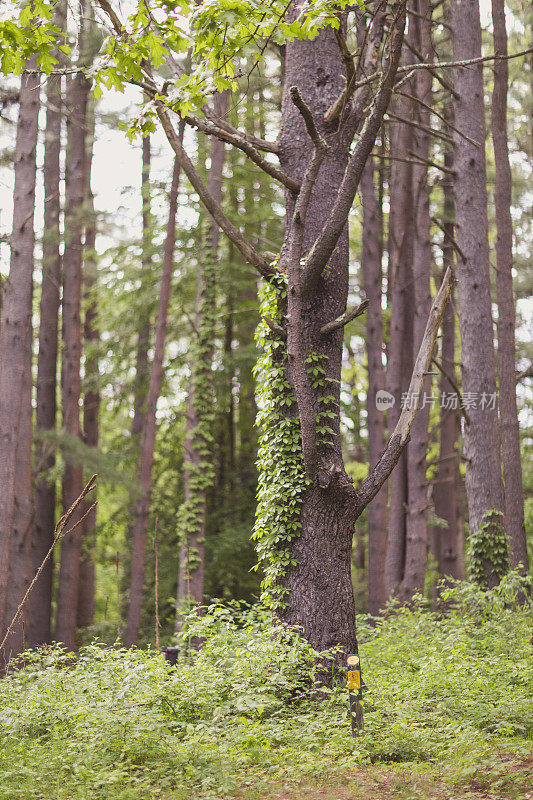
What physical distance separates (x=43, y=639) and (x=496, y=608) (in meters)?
9.10

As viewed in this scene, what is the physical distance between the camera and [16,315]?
36.4 feet

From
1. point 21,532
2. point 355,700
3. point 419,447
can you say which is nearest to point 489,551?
point 419,447

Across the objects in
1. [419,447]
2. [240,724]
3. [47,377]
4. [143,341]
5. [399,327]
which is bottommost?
[240,724]

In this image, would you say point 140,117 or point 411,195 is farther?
point 411,195

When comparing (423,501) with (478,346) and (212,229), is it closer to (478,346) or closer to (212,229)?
(478,346)

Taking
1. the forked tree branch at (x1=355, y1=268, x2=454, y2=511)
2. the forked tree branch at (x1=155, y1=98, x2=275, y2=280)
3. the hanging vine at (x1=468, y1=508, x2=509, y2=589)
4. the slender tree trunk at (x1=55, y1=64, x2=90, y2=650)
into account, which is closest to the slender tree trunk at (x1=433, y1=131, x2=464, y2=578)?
the hanging vine at (x1=468, y1=508, x2=509, y2=589)

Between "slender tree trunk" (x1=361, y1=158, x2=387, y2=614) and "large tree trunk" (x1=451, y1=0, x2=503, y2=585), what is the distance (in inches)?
104

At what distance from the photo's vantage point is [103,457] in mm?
14555

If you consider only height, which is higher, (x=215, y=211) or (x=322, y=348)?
(x=215, y=211)

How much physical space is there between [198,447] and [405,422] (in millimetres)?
7923

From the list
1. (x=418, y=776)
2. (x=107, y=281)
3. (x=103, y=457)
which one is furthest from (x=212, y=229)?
(x=418, y=776)

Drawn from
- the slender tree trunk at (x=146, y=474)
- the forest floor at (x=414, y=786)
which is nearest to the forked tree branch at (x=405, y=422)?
the forest floor at (x=414, y=786)

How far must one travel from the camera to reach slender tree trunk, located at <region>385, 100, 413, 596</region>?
14250 mm

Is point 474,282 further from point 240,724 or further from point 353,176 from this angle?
point 240,724
